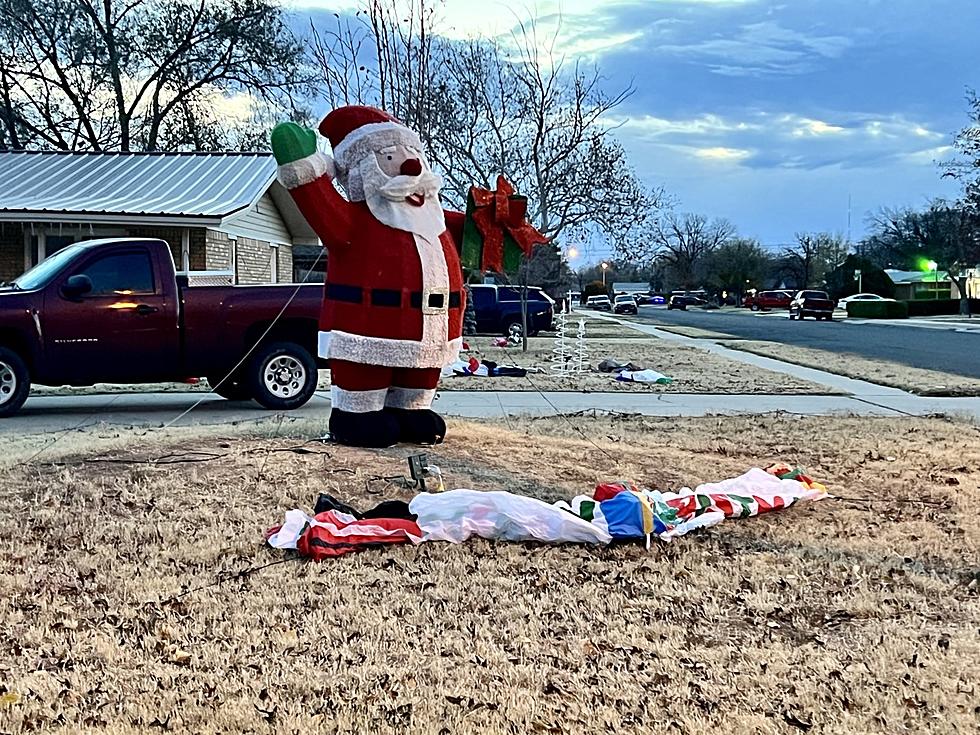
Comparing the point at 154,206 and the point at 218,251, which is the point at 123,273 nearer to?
the point at 154,206

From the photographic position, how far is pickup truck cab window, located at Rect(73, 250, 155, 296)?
10.2 meters

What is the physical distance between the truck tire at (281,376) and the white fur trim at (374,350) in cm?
360

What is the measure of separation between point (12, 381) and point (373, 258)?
517cm

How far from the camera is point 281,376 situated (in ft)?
35.3

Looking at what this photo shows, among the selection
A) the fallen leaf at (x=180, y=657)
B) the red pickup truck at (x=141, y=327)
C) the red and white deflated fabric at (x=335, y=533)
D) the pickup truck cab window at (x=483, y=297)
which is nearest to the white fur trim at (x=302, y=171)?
the red and white deflated fabric at (x=335, y=533)

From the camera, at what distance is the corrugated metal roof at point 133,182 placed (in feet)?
57.6

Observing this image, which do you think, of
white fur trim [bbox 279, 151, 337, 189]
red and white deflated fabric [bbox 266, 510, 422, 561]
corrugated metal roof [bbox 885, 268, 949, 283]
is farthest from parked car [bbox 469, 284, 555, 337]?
corrugated metal roof [bbox 885, 268, 949, 283]

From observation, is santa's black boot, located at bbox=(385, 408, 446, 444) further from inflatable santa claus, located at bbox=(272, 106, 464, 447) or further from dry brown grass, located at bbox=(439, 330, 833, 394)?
dry brown grass, located at bbox=(439, 330, 833, 394)

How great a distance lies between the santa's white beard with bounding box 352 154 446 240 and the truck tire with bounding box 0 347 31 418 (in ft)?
16.4

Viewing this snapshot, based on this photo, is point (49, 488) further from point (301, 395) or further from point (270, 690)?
point (301, 395)

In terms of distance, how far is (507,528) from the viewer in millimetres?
5250

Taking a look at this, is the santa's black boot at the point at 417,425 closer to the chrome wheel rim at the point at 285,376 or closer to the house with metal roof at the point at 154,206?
the chrome wheel rim at the point at 285,376

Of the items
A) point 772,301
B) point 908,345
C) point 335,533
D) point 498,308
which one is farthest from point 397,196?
point 772,301

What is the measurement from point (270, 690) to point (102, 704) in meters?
0.55
